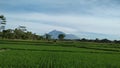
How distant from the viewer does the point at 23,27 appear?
119 metres

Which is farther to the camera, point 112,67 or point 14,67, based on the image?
point 112,67

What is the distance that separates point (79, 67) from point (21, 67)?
3.00 m

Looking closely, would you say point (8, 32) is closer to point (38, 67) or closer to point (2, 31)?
point (2, 31)

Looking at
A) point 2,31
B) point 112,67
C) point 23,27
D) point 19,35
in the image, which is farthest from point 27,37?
point 112,67

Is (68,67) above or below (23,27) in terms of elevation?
below

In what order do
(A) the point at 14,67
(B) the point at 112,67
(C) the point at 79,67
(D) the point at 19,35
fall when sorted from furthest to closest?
(D) the point at 19,35, (B) the point at 112,67, (C) the point at 79,67, (A) the point at 14,67

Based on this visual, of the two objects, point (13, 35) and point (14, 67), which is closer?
point (14, 67)

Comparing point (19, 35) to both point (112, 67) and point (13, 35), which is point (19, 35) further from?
point (112, 67)

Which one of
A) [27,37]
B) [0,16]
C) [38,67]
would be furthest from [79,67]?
[27,37]

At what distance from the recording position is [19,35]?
9950 cm

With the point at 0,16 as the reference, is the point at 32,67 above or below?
below

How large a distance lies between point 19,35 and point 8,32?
6957 millimetres

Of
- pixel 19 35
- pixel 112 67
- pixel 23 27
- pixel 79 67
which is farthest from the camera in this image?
pixel 23 27

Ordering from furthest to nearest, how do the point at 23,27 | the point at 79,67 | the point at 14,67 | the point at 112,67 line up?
1. the point at 23,27
2. the point at 112,67
3. the point at 79,67
4. the point at 14,67
